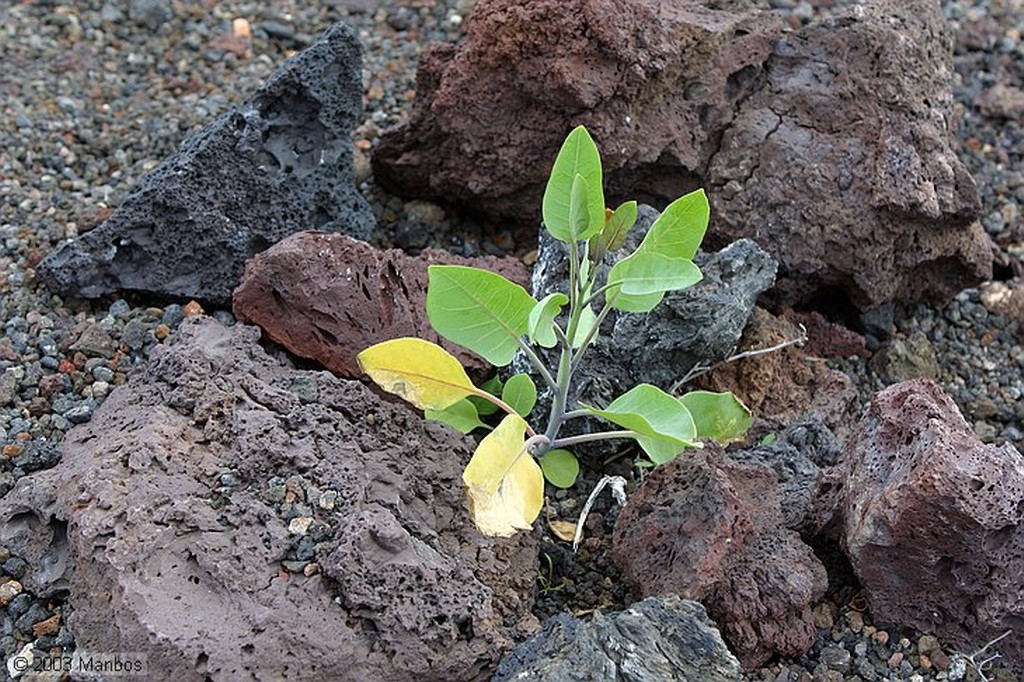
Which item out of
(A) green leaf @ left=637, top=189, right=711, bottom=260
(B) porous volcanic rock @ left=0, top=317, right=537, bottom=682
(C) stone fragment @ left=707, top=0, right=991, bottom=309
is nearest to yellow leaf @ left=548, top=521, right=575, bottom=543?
(B) porous volcanic rock @ left=0, top=317, right=537, bottom=682

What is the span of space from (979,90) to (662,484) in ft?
7.91

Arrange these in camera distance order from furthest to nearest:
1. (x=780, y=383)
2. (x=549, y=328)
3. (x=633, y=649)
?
1. (x=780, y=383)
2. (x=549, y=328)
3. (x=633, y=649)

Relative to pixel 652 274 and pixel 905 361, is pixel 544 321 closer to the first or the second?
pixel 652 274

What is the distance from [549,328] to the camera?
247cm

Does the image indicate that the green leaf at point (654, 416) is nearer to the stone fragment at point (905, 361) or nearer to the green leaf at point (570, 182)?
the green leaf at point (570, 182)

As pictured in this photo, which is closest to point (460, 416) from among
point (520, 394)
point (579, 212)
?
point (520, 394)

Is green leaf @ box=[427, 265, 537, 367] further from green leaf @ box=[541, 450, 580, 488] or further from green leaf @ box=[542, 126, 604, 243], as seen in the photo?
green leaf @ box=[541, 450, 580, 488]

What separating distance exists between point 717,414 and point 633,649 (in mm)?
731

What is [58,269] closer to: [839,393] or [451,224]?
[451,224]

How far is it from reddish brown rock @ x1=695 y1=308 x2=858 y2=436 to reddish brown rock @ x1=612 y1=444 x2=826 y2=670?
47cm

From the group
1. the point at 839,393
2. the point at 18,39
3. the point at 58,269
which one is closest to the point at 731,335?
the point at 839,393

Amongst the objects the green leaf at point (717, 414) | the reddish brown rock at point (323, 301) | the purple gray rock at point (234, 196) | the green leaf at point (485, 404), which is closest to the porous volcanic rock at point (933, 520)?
the green leaf at point (717, 414)

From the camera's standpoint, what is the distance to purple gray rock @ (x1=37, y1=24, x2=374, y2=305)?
2990mm

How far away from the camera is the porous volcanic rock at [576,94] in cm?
305
